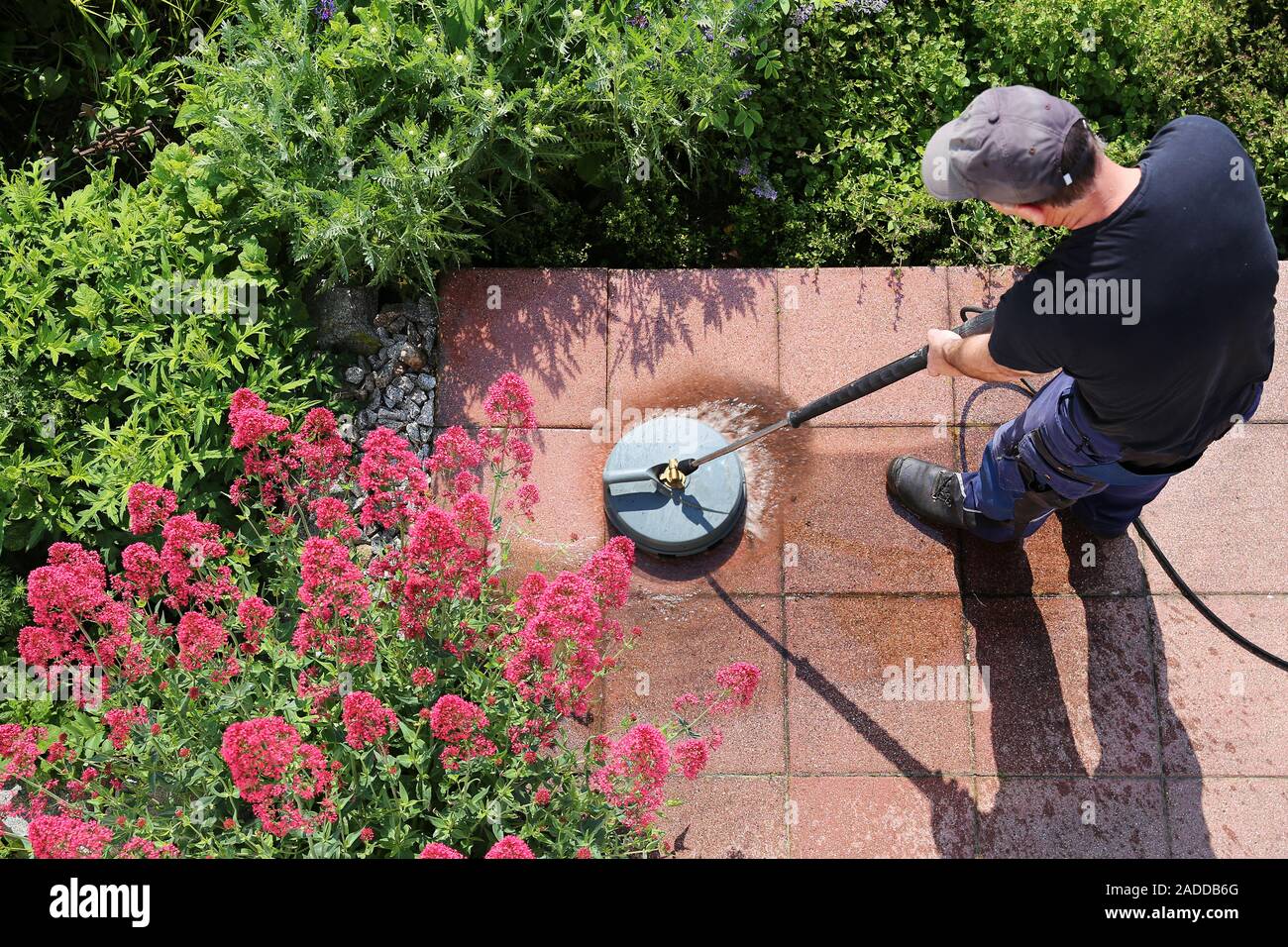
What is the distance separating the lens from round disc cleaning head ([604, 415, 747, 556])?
421 cm

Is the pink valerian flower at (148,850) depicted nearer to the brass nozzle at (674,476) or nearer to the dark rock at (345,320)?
the brass nozzle at (674,476)

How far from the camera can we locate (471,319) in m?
4.62

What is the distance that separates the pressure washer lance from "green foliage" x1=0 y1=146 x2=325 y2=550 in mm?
1553

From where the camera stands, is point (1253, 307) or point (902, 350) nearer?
point (1253, 307)

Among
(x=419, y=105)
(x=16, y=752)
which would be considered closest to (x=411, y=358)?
(x=419, y=105)

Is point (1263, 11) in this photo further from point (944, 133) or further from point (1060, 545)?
point (944, 133)

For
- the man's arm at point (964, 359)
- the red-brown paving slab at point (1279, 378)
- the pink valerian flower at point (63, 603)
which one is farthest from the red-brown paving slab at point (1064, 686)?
the pink valerian flower at point (63, 603)

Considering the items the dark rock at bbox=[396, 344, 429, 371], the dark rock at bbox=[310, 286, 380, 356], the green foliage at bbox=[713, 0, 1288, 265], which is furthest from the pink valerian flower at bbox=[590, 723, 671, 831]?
the green foliage at bbox=[713, 0, 1288, 265]

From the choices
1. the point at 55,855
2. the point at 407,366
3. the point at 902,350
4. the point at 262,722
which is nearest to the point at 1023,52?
the point at 902,350

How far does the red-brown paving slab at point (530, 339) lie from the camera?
4.54m

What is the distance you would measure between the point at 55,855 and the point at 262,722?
65 cm

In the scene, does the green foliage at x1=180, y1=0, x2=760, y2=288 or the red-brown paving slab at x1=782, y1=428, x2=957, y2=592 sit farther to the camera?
the red-brown paving slab at x1=782, y1=428, x2=957, y2=592

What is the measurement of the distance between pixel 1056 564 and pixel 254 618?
312 centimetres

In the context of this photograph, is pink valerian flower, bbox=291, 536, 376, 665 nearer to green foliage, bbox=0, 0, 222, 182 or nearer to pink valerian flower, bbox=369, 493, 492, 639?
pink valerian flower, bbox=369, 493, 492, 639
